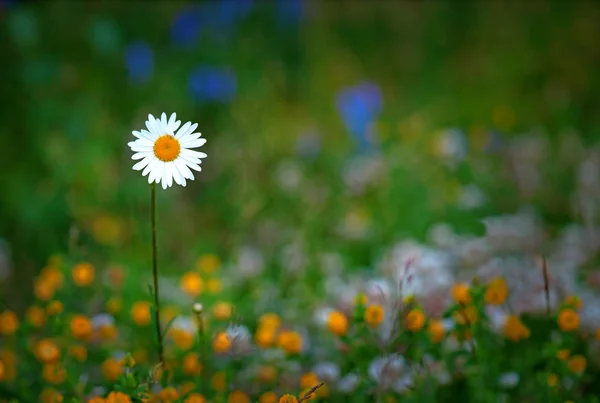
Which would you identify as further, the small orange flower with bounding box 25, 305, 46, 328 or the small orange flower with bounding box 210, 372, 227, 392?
the small orange flower with bounding box 25, 305, 46, 328

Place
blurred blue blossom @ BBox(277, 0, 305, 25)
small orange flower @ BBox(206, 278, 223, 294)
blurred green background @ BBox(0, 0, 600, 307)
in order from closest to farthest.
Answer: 1. small orange flower @ BBox(206, 278, 223, 294)
2. blurred green background @ BBox(0, 0, 600, 307)
3. blurred blue blossom @ BBox(277, 0, 305, 25)

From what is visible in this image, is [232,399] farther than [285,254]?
No

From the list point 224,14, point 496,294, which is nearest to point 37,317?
point 496,294

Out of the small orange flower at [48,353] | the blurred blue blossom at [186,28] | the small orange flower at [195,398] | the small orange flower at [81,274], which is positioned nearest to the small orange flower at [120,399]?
the small orange flower at [195,398]

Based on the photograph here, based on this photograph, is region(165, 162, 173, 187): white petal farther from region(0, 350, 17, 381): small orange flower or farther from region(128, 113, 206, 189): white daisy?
region(0, 350, 17, 381): small orange flower

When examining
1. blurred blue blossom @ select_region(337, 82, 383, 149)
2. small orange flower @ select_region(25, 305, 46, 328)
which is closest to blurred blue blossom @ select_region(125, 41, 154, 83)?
blurred blue blossom @ select_region(337, 82, 383, 149)

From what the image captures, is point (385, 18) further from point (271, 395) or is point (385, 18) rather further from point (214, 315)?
point (271, 395)

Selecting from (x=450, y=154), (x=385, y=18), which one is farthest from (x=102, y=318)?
(x=385, y=18)
